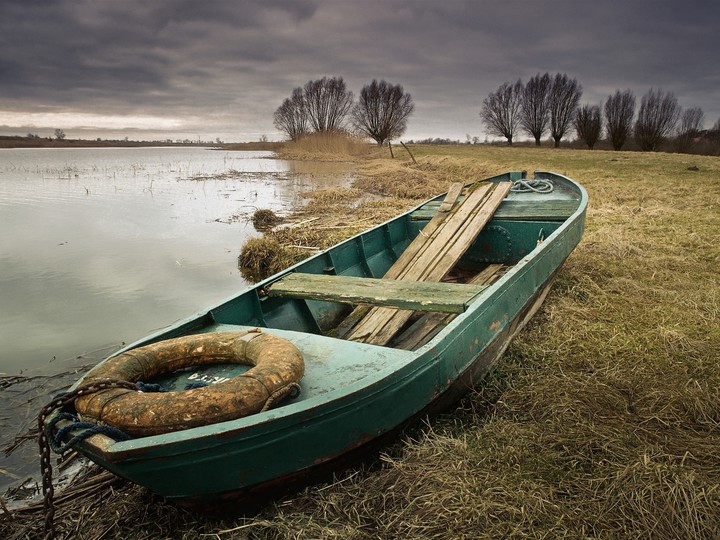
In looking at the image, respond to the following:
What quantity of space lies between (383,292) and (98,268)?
683 centimetres

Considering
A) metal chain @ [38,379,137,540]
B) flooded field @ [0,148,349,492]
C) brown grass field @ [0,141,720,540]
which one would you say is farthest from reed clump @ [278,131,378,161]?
metal chain @ [38,379,137,540]

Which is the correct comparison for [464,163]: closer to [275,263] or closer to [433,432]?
[275,263]

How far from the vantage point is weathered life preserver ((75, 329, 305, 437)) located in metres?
2.21

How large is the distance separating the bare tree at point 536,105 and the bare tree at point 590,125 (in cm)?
653

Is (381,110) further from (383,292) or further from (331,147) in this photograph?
(383,292)

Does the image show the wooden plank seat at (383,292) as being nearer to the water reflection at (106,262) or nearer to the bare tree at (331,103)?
the water reflection at (106,262)

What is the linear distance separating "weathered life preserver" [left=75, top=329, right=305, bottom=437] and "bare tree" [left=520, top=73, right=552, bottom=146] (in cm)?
6352

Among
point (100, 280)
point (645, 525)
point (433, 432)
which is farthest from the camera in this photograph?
point (100, 280)

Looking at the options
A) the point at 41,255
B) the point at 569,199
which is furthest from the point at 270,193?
the point at 569,199

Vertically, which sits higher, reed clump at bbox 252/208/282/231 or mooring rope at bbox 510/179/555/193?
mooring rope at bbox 510/179/555/193

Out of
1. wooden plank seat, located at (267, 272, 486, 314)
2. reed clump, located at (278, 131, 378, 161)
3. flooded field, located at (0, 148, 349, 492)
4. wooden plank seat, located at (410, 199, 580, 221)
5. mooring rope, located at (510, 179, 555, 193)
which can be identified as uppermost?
reed clump, located at (278, 131, 378, 161)

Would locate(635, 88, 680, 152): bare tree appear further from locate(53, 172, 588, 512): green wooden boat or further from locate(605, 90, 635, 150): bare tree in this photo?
locate(53, 172, 588, 512): green wooden boat

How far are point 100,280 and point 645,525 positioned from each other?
26.6 feet

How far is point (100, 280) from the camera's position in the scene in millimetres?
7836
